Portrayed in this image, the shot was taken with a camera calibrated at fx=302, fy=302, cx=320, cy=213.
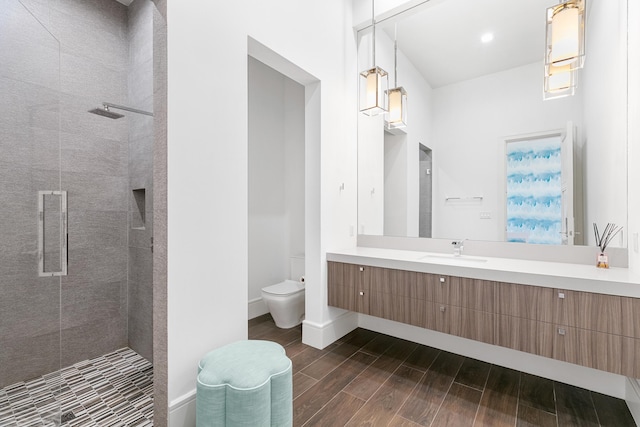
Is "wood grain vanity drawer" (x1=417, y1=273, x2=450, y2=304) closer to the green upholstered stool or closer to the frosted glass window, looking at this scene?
the frosted glass window

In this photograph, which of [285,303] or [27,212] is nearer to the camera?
[27,212]

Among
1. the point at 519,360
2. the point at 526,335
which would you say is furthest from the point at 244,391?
the point at 519,360

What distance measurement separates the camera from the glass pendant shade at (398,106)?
260 centimetres

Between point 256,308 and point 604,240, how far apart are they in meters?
3.08

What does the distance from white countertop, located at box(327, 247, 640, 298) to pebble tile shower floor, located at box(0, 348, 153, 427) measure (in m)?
1.70

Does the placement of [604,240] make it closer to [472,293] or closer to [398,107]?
[472,293]

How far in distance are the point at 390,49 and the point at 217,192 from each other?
2335 mm

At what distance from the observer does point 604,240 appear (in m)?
1.98

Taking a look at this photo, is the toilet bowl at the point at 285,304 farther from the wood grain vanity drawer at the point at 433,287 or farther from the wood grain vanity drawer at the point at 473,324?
the wood grain vanity drawer at the point at 473,324

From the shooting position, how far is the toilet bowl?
295 cm

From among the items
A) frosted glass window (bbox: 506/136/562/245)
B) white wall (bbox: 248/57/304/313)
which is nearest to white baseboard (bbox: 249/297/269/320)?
white wall (bbox: 248/57/304/313)

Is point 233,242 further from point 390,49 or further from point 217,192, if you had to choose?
point 390,49

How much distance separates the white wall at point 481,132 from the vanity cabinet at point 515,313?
721mm

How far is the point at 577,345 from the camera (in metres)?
1.64
